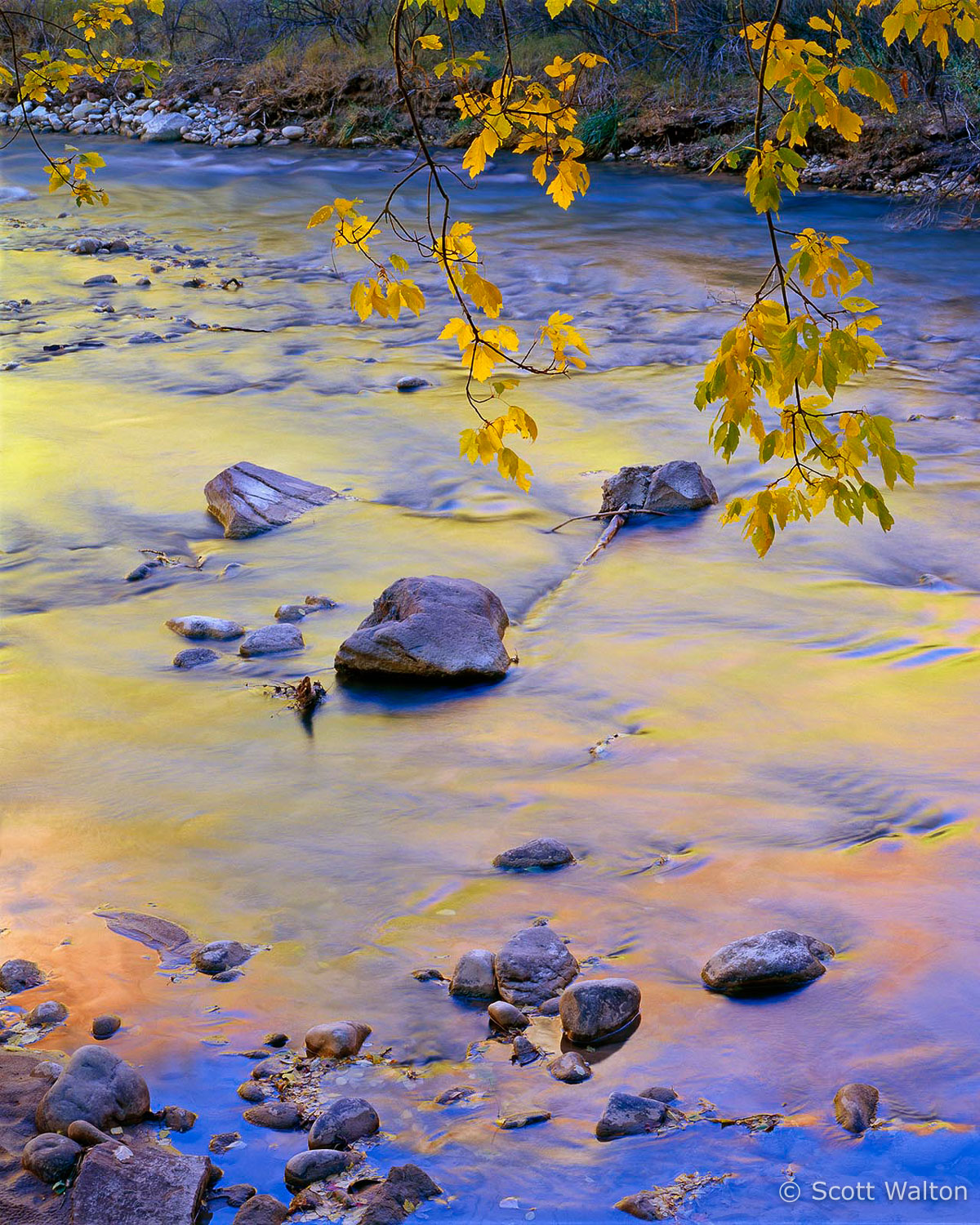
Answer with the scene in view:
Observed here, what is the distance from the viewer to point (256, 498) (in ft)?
21.7

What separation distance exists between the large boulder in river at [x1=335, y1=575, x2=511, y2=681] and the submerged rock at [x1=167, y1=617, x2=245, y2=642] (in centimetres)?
64

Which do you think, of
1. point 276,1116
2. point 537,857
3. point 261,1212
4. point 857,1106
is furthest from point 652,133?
point 261,1212

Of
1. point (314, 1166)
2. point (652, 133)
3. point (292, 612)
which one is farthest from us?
point (652, 133)

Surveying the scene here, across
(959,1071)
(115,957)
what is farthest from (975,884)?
(115,957)

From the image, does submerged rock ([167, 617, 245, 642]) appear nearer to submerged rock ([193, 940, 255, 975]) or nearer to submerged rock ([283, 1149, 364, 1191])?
submerged rock ([193, 940, 255, 975])

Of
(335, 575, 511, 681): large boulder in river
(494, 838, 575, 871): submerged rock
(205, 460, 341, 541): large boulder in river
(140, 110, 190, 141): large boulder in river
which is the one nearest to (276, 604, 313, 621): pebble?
(335, 575, 511, 681): large boulder in river

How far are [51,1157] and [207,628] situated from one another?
9.99 ft

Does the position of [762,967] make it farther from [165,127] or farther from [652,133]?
[165,127]

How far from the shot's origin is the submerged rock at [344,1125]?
2289 mm

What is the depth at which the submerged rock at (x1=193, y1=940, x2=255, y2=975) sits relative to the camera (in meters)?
2.88

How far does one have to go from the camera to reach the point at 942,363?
31.8ft

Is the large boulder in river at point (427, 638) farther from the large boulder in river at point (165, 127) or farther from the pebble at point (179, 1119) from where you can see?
the large boulder in river at point (165, 127)

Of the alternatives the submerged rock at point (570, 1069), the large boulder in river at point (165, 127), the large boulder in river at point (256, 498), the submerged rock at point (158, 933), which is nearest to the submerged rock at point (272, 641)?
the large boulder in river at point (256, 498)

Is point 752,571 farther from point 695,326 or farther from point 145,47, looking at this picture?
point 145,47
